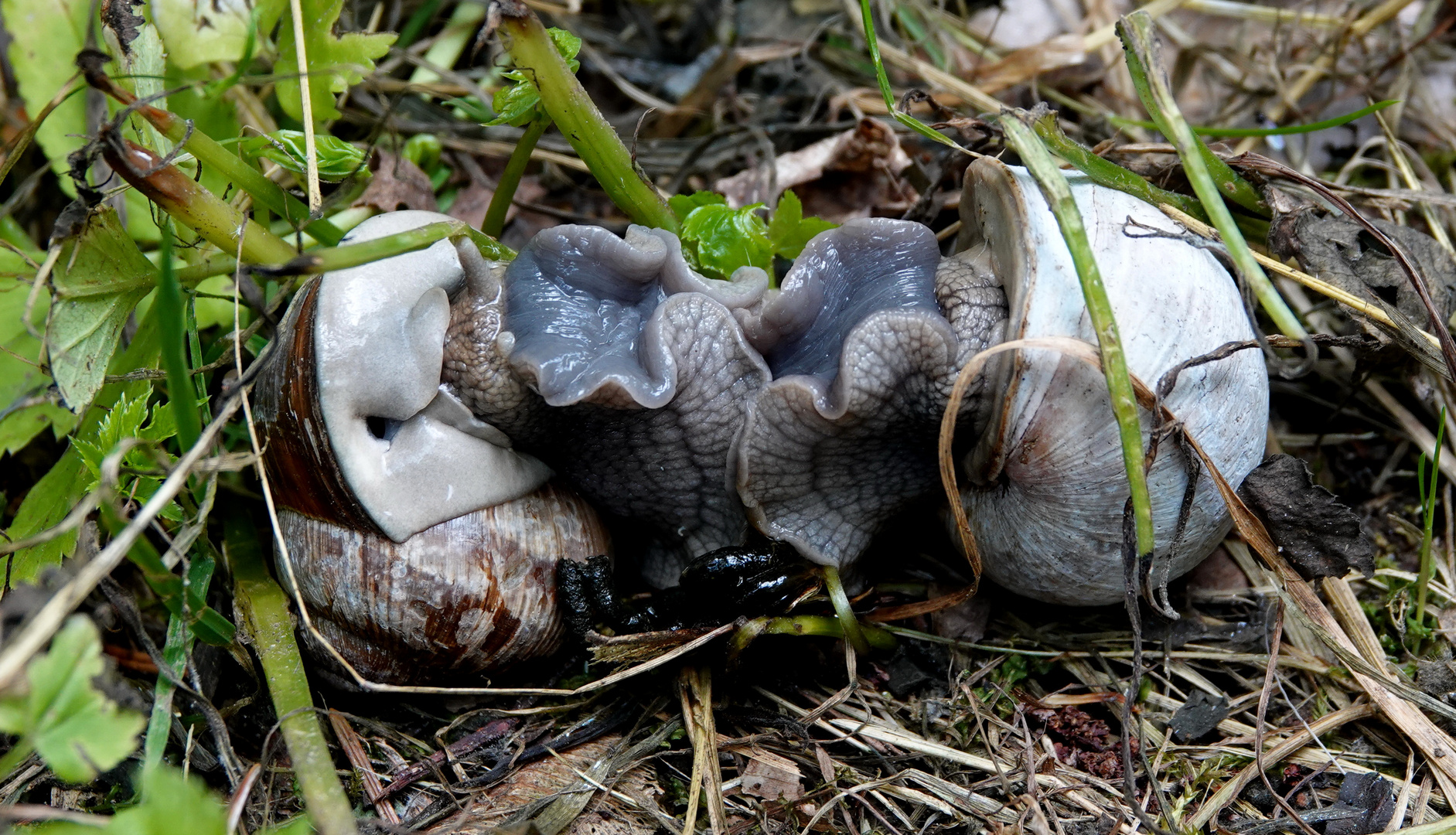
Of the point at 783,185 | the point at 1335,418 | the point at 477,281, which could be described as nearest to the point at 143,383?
the point at 477,281

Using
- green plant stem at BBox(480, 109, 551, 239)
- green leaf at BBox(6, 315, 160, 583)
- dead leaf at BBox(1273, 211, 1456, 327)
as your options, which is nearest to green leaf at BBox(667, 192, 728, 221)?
green plant stem at BBox(480, 109, 551, 239)

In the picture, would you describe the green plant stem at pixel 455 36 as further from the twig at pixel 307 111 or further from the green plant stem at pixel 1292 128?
the green plant stem at pixel 1292 128

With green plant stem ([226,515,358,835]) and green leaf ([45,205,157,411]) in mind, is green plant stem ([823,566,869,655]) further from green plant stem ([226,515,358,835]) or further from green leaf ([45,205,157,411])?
green leaf ([45,205,157,411])

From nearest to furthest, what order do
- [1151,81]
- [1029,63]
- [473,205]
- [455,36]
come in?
[1151,81]
[473,205]
[1029,63]
[455,36]

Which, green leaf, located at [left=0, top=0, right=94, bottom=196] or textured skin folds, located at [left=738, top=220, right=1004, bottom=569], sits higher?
green leaf, located at [left=0, top=0, right=94, bottom=196]

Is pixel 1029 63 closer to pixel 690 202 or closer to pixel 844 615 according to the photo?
pixel 690 202

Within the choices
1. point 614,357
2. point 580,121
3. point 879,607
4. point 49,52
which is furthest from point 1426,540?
point 49,52

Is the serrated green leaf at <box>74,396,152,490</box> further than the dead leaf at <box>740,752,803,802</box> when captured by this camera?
No
